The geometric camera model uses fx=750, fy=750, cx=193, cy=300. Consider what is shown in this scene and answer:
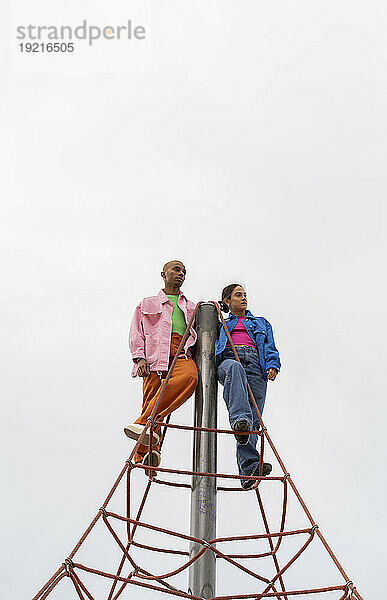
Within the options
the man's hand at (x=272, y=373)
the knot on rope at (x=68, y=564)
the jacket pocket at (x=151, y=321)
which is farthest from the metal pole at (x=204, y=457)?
the knot on rope at (x=68, y=564)

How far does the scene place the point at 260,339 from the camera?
6.34 metres

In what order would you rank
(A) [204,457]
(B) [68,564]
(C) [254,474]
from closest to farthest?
(B) [68,564], (A) [204,457], (C) [254,474]

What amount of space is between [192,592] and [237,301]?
2.61 meters

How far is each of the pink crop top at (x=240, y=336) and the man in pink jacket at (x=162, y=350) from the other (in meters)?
0.40

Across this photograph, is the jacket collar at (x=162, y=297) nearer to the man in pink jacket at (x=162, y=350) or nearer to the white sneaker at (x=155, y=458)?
the man in pink jacket at (x=162, y=350)

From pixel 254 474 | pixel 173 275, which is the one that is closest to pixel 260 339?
pixel 173 275

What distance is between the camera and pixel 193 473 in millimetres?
5145

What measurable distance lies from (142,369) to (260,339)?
1056 millimetres

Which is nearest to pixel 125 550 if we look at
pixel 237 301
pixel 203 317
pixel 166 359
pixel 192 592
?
pixel 192 592

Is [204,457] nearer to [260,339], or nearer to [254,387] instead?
[254,387]

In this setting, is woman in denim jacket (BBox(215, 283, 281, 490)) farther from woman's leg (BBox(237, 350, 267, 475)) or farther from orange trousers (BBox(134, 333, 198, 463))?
orange trousers (BBox(134, 333, 198, 463))

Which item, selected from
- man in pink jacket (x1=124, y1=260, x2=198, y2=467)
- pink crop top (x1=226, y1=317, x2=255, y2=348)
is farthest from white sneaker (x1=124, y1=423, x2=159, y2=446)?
pink crop top (x1=226, y1=317, x2=255, y2=348)

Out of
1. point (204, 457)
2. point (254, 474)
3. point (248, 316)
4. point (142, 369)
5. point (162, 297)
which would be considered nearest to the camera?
point (204, 457)

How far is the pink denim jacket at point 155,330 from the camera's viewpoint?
6059 mm
